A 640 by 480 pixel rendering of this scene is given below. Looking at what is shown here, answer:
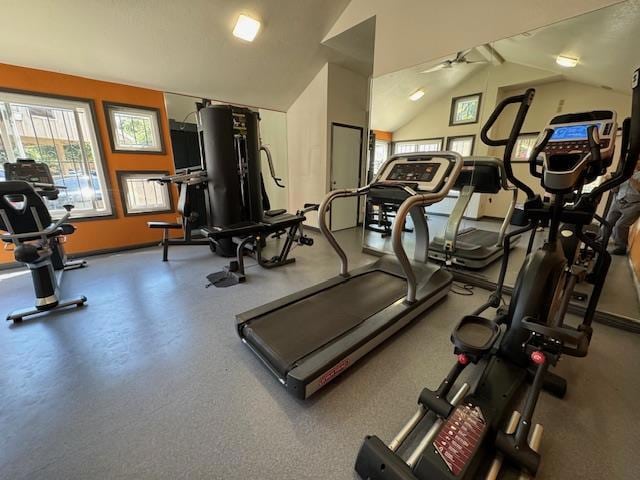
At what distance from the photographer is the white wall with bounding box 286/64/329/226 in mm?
4969

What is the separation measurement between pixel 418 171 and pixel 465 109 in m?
1.76

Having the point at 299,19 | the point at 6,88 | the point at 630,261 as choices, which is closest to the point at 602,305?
the point at 630,261

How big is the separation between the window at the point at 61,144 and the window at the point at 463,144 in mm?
5182

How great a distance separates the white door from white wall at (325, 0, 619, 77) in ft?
5.48

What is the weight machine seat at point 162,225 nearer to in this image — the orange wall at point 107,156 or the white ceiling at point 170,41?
the orange wall at point 107,156

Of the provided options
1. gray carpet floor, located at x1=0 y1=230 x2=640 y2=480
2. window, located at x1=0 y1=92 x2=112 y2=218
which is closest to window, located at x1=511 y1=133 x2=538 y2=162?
gray carpet floor, located at x1=0 y1=230 x2=640 y2=480

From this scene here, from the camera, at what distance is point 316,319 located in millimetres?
2061

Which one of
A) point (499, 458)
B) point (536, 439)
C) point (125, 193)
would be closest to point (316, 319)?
point (499, 458)

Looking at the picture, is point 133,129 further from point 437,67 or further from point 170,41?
point 437,67

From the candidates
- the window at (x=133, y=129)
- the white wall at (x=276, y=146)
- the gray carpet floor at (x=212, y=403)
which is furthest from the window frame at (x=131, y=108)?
the gray carpet floor at (x=212, y=403)

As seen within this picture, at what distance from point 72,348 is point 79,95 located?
11.9ft

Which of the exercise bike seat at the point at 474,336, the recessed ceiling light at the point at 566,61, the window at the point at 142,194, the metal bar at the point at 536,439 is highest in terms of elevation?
the recessed ceiling light at the point at 566,61

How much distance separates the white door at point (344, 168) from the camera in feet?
17.3

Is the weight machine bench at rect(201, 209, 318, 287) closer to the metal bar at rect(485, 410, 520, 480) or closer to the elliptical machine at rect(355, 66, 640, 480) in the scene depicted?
the elliptical machine at rect(355, 66, 640, 480)
